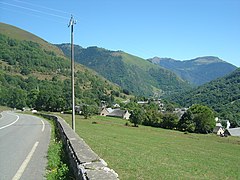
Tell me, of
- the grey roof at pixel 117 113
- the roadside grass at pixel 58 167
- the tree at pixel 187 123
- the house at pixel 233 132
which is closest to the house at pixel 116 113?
the grey roof at pixel 117 113

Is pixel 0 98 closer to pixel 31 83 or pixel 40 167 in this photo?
pixel 31 83

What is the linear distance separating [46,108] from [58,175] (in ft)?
380

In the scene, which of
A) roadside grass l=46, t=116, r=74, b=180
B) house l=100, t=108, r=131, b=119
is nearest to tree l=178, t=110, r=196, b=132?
house l=100, t=108, r=131, b=119

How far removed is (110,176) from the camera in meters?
6.78

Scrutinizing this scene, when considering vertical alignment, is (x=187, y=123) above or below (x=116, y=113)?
below

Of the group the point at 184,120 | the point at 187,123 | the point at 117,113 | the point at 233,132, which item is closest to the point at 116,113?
the point at 117,113

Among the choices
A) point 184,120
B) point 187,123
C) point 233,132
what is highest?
point 184,120

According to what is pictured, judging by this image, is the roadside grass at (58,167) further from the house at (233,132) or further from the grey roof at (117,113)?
the grey roof at (117,113)

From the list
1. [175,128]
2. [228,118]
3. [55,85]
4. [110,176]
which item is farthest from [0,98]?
[110,176]

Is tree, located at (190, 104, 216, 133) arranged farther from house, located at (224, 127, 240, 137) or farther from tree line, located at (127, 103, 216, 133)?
house, located at (224, 127, 240, 137)

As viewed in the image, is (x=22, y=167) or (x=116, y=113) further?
(x=116, y=113)

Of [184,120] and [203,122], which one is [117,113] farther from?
[203,122]

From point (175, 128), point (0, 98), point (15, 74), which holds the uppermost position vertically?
point (15, 74)

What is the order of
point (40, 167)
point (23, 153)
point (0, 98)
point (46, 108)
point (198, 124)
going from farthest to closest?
point (0, 98), point (46, 108), point (198, 124), point (23, 153), point (40, 167)
